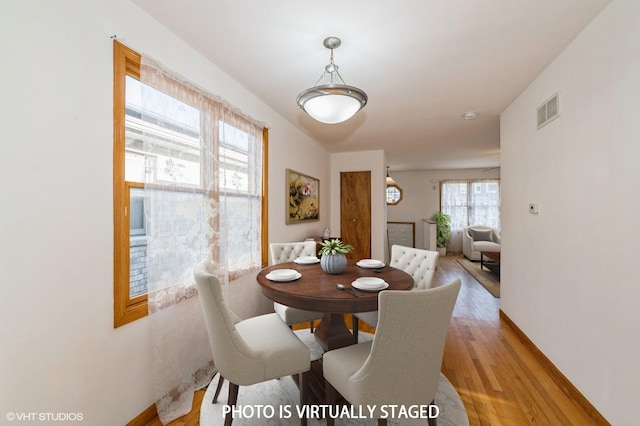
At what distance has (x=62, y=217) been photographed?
3.99 ft

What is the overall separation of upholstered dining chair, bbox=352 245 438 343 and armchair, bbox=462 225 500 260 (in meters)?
4.72

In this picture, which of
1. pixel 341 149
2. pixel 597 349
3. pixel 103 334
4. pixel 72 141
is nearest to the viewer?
pixel 72 141

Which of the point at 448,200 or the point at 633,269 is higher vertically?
the point at 448,200

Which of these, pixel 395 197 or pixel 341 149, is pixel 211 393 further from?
pixel 395 197

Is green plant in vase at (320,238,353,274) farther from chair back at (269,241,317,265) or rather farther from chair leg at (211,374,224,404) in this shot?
chair leg at (211,374,224,404)

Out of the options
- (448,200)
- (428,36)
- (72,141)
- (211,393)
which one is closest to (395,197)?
(448,200)

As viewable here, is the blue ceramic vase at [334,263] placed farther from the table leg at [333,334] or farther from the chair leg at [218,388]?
the chair leg at [218,388]

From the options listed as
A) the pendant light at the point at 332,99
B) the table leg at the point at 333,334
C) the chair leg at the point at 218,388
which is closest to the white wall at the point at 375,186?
the table leg at the point at 333,334

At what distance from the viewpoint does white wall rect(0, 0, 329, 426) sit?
106 cm

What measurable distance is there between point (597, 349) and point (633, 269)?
0.61 metres

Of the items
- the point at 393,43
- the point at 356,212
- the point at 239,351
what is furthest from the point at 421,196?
the point at 239,351

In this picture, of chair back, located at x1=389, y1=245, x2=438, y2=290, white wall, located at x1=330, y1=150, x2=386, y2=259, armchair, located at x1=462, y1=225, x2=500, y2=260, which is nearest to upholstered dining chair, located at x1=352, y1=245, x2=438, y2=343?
chair back, located at x1=389, y1=245, x2=438, y2=290

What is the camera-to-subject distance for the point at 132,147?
157 cm

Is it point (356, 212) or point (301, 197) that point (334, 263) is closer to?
point (301, 197)
